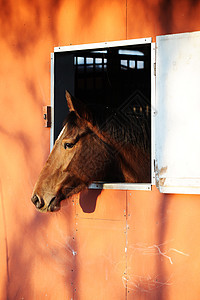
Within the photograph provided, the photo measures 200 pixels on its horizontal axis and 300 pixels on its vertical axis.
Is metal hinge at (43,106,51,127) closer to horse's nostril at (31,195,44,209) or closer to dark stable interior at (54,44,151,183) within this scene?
horse's nostril at (31,195,44,209)

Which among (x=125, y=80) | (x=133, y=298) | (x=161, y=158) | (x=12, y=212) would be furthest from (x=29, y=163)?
(x=125, y=80)

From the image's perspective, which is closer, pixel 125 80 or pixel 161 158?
pixel 161 158

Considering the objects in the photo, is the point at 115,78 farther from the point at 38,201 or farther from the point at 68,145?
the point at 38,201

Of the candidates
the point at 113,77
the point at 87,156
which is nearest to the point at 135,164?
the point at 87,156

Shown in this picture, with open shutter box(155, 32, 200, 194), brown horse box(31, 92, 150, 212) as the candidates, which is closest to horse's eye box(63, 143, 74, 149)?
brown horse box(31, 92, 150, 212)

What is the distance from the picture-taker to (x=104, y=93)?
177 inches

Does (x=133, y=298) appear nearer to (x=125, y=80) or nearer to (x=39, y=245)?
(x=39, y=245)

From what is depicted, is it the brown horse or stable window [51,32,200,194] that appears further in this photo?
the brown horse

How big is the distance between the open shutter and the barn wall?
0.52 ft

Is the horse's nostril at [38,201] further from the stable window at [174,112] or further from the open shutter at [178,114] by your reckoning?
the open shutter at [178,114]

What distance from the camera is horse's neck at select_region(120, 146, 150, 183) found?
287 centimetres

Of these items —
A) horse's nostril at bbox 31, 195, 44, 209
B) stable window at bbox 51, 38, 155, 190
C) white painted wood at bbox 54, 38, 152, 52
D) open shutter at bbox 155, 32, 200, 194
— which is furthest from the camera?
stable window at bbox 51, 38, 155, 190

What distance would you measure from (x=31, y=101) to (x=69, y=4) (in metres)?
0.83

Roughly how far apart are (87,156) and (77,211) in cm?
48
